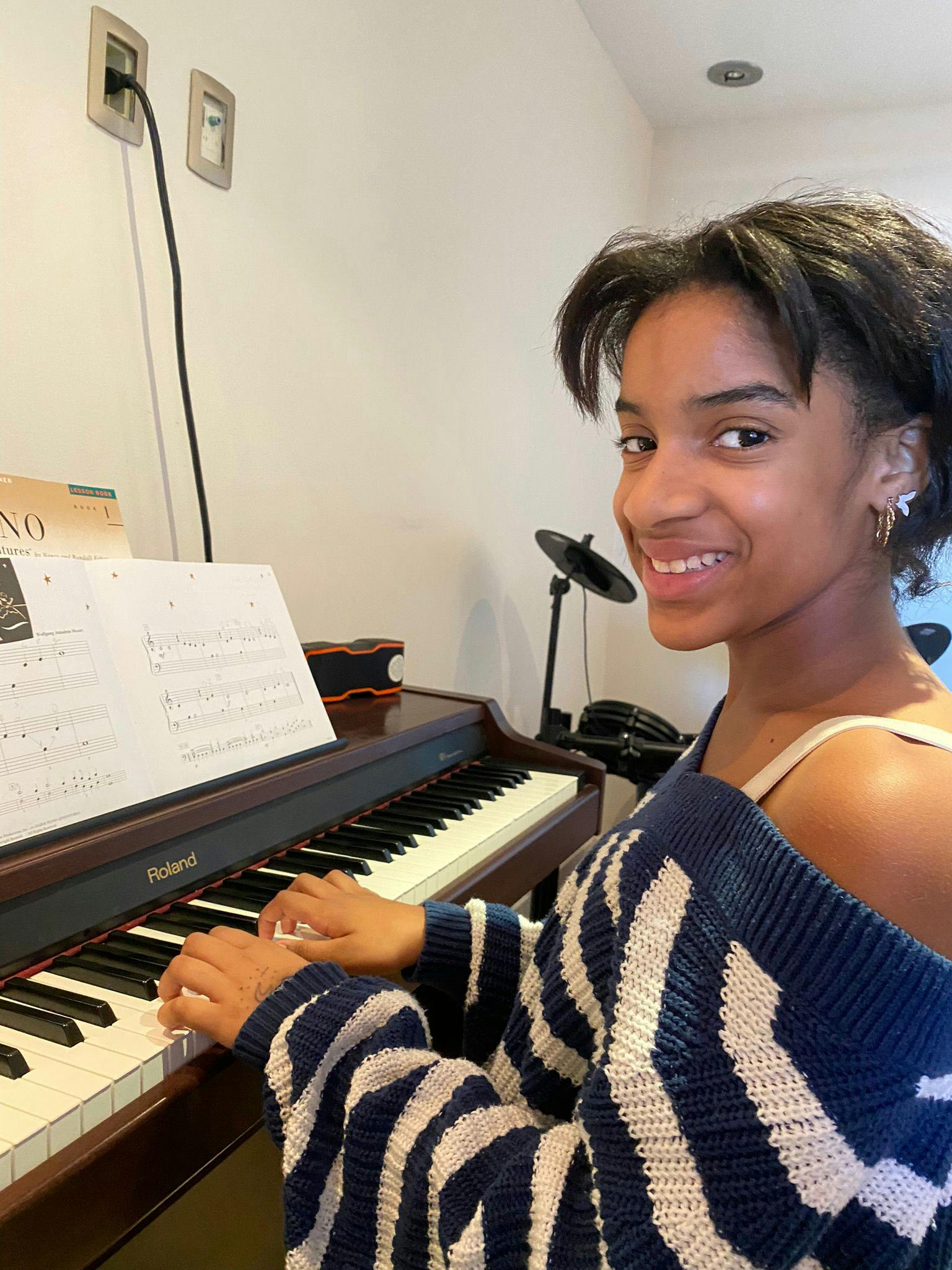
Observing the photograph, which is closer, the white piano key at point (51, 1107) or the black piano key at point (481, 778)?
the white piano key at point (51, 1107)

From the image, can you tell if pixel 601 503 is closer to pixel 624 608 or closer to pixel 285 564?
pixel 624 608

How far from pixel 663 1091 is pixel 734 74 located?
3.46 meters

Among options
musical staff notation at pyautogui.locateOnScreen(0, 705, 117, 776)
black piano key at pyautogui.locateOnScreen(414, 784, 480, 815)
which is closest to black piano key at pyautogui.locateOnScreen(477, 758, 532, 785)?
black piano key at pyautogui.locateOnScreen(414, 784, 480, 815)

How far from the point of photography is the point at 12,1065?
0.65 m

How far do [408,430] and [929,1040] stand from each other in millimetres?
1708

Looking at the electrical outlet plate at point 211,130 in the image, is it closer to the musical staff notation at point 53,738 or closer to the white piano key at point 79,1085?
the musical staff notation at point 53,738

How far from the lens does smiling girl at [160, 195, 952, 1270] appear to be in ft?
1.78

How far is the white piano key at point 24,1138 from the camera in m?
0.58

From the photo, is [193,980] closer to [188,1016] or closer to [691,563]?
[188,1016]

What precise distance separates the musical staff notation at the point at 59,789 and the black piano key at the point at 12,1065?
0.69 feet

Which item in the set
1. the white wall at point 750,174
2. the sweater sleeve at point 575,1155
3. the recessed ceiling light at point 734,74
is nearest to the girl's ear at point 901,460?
the sweater sleeve at point 575,1155

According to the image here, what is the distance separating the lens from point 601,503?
3486 mm

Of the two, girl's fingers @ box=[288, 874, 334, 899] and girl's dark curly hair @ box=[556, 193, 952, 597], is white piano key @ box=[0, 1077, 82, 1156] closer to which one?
girl's fingers @ box=[288, 874, 334, 899]

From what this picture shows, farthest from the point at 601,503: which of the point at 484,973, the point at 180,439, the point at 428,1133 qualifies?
the point at 428,1133
